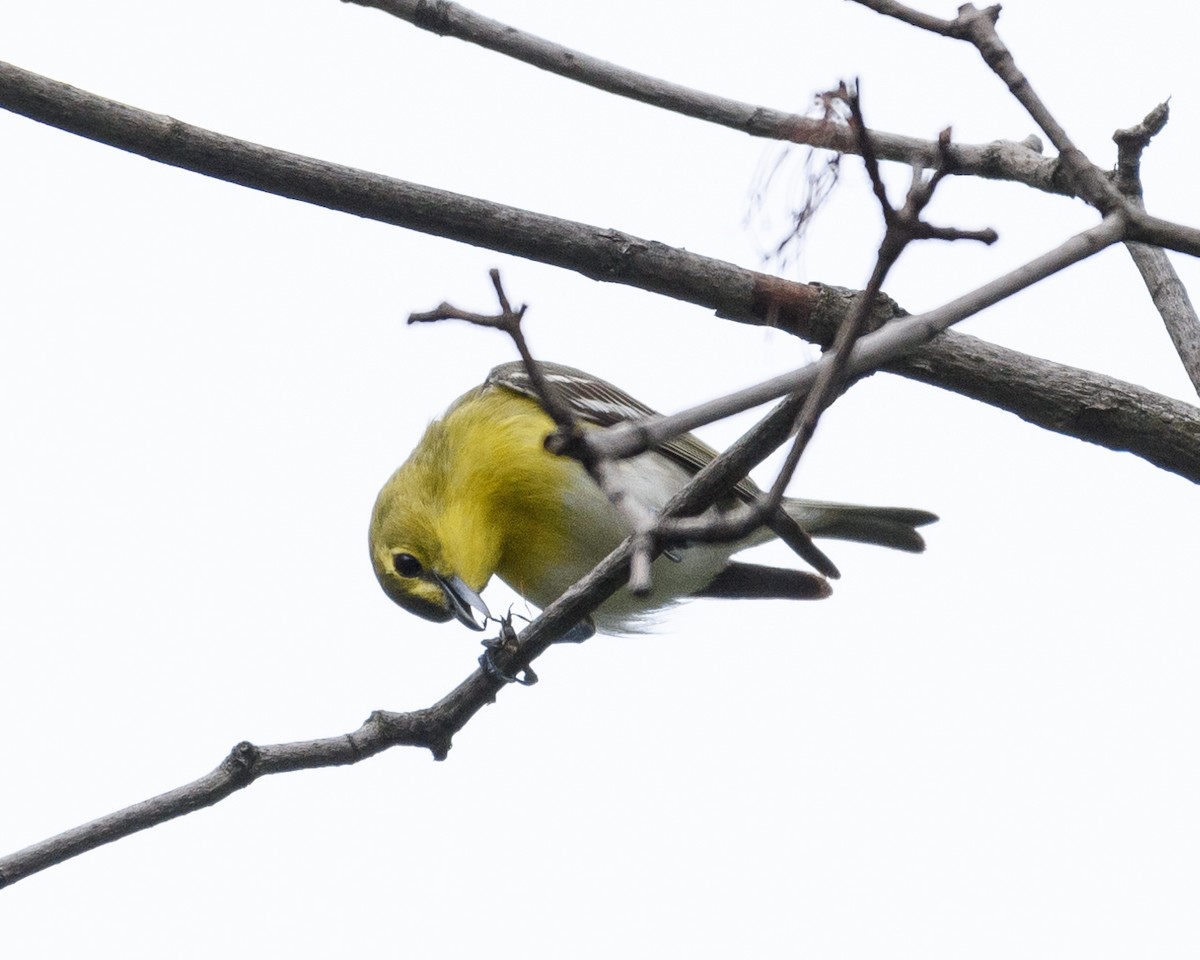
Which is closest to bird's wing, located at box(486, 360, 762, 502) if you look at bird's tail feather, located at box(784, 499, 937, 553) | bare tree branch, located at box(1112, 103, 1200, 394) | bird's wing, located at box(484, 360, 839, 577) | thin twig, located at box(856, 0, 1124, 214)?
bird's wing, located at box(484, 360, 839, 577)

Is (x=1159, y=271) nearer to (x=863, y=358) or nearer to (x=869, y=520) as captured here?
(x=863, y=358)

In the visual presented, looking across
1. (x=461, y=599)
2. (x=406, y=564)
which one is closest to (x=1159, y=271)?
(x=461, y=599)

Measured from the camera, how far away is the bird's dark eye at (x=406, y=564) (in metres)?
5.96

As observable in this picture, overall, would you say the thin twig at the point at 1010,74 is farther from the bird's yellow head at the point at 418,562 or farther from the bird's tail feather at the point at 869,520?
the bird's tail feather at the point at 869,520

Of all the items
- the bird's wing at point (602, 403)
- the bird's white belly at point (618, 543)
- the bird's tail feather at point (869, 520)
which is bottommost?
the bird's white belly at point (618, 543)

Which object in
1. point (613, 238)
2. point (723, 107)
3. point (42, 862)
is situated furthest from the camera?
point (723, 107)

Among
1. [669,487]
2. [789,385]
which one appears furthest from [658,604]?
[789,385]

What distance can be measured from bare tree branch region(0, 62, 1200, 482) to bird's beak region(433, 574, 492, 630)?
236 cm

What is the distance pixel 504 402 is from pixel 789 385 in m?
4.77

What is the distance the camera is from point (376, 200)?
3396mm

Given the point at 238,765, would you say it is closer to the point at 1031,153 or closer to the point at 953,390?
the point at 953,390

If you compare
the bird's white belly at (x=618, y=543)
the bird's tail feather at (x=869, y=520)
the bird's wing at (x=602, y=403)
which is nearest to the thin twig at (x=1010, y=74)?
the bird's white belly at (x=618, y=543)

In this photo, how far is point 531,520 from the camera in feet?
20.4

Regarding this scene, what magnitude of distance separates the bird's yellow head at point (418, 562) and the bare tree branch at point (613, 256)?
92.4 inches
